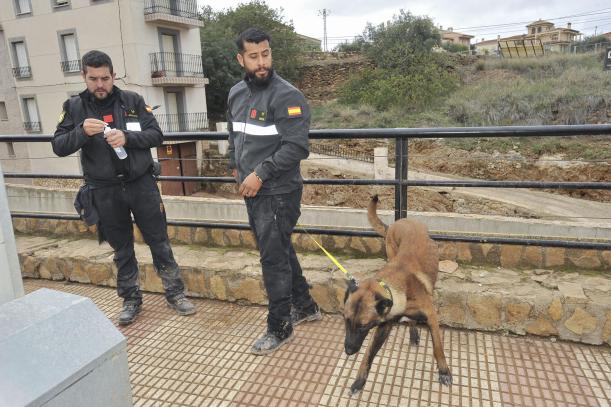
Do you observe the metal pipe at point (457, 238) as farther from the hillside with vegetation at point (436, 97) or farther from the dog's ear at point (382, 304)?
the hillside with vegetation at point (436, 97)

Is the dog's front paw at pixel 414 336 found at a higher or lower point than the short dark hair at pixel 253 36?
lower

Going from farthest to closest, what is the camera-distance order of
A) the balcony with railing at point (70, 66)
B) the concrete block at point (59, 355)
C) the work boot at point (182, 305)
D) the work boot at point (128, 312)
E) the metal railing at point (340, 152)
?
the balcony with railing at point (70, 66), the metal railing at point (340, 152), the work boot at point (182, 305), the work boot at point (128, 312), the concrete block at point (59, 355)

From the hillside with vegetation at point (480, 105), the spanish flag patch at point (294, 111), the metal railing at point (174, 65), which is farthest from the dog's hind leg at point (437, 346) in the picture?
the metal railing at point (174, 65)

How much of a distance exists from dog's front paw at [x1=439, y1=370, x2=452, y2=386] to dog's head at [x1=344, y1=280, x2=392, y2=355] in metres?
0.62

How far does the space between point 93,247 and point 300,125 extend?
117 inches

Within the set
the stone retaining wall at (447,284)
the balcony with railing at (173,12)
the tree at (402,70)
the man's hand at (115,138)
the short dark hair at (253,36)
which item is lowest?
the stone retaining wall at (447,284)

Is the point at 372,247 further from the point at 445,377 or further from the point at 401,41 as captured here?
the point at 401,41

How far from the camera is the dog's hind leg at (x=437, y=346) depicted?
2448 mm

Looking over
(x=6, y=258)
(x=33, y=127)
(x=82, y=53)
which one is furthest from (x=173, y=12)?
(x=6, y=258)

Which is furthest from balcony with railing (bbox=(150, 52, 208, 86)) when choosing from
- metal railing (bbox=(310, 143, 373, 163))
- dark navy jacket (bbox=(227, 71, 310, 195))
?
dark navy jacket (bbox=(227, 71, 310, 195))

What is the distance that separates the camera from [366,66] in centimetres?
2869

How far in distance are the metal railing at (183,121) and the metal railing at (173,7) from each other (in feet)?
16.6

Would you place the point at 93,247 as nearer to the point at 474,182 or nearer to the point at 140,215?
the point at 140,215

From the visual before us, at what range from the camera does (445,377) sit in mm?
2504
